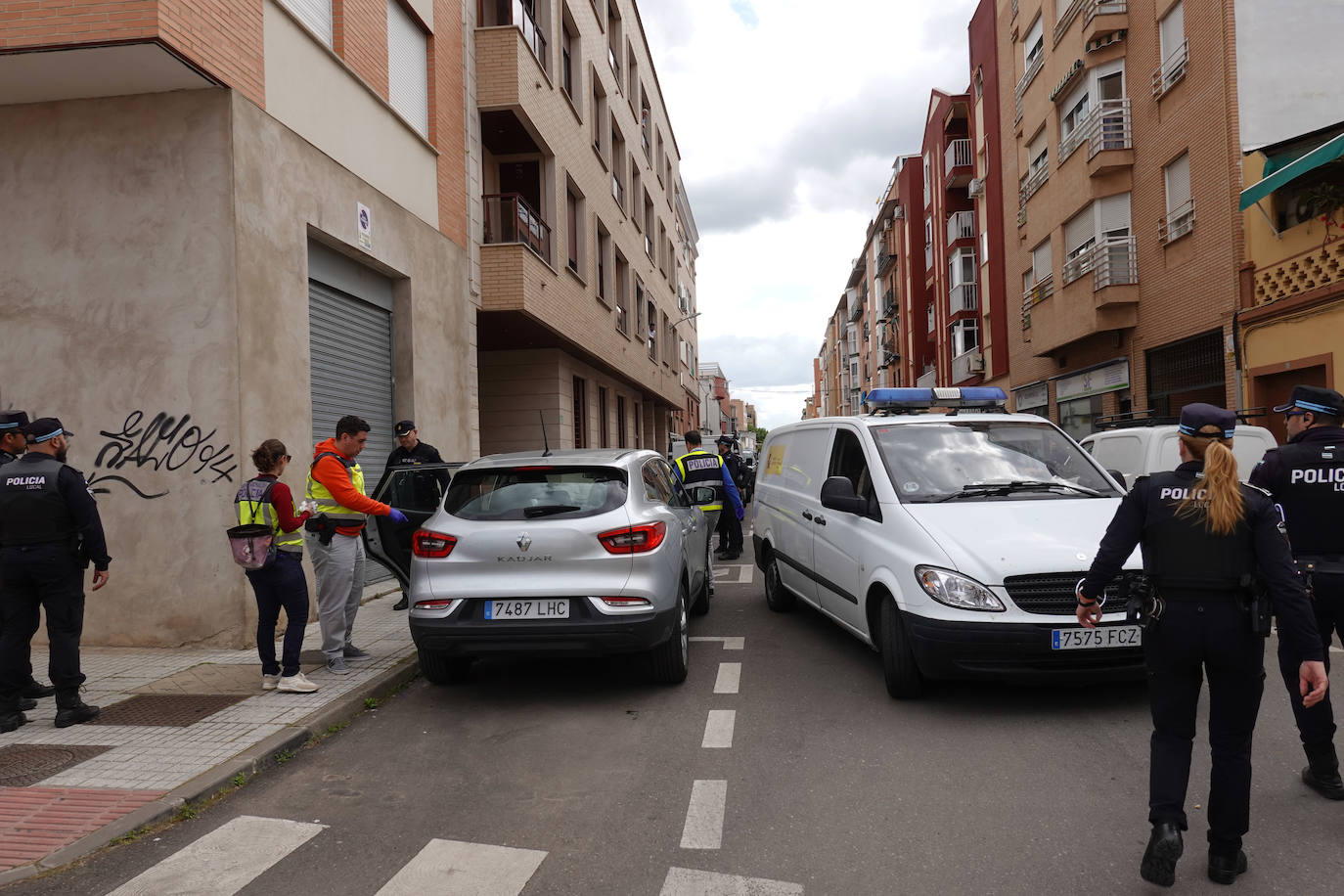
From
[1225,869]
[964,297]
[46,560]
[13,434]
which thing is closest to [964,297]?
[964,297]

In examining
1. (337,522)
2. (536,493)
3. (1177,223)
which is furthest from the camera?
(1177,223)

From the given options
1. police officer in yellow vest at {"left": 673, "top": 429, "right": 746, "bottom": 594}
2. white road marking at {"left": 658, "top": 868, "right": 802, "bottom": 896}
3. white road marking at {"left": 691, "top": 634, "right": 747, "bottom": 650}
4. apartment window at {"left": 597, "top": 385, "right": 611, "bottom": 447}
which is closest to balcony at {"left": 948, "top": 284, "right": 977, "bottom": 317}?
apartment window at {"left": 597, "top": 385, "right": 611, "bottom": 447}

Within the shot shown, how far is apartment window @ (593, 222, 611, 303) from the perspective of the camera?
21.2 metres

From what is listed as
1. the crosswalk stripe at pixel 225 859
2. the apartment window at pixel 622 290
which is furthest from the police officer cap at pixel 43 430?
the apartment window at pixel 622 290

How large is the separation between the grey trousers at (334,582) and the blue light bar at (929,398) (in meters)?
4.82

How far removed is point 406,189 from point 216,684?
7.25m

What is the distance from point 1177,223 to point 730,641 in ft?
48.5

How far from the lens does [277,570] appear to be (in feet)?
19.2

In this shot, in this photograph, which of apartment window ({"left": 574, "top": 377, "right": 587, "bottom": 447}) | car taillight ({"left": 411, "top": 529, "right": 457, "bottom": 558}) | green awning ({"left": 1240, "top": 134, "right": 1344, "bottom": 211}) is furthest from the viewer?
apartment window ({"left": 574, "top": 377, "right": 587, "bottom": 447})

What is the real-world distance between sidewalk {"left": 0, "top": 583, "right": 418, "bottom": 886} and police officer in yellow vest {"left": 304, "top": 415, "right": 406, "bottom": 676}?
13.9 inches

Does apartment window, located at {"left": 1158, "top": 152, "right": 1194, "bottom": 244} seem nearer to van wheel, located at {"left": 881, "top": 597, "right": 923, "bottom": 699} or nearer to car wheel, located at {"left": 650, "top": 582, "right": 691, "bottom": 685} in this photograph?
van wheel, located at {"left": 881, "top": 597, "right": 923, "bottom": 699}

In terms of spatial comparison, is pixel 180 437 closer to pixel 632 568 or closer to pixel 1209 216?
pixel 632 568

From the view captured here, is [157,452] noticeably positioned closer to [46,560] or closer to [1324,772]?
[46,560]

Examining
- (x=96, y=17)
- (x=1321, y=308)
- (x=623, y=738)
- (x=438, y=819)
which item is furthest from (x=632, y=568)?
(x=1321, y=308)
